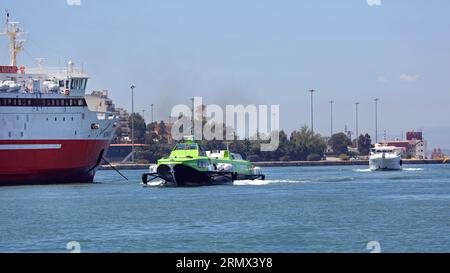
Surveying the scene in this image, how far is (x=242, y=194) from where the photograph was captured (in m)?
50.2

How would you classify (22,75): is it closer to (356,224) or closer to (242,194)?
(242,194)

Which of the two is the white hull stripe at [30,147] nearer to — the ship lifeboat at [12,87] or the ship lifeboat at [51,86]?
the ship lifeboat at [12,87]

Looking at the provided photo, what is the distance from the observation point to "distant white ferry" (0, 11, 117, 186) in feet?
196

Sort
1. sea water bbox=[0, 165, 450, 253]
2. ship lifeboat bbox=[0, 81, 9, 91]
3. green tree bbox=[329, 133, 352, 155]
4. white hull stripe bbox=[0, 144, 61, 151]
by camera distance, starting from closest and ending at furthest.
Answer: sea water bbox=[0, 165, 450, 253]
white hull stripe bbox=[0, 144, 61, 151]
ship lifeboat bbox=[0, 81, 9, 91]
green tree bbox=[329, 133, 352, 155]

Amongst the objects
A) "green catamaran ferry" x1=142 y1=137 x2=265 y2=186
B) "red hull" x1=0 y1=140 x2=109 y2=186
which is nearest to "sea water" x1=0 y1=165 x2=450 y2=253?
"green catamaran ferry" x1=142 y1=137 x2=265 y2=186

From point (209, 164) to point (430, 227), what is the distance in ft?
100

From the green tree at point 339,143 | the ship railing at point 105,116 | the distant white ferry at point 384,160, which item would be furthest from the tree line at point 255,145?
the ship railing at point 105,116

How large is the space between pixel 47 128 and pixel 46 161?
2.28 meters

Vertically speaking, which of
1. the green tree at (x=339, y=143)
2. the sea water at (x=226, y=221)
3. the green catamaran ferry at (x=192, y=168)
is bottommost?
the sea water at (x=226, y=221)

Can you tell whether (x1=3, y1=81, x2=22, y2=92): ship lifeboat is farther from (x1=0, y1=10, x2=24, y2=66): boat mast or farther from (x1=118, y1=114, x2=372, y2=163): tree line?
(x1=118, y1=114, x2=372, y2=163): tree line

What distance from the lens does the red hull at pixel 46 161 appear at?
59.8 meters

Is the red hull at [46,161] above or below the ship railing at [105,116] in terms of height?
below
